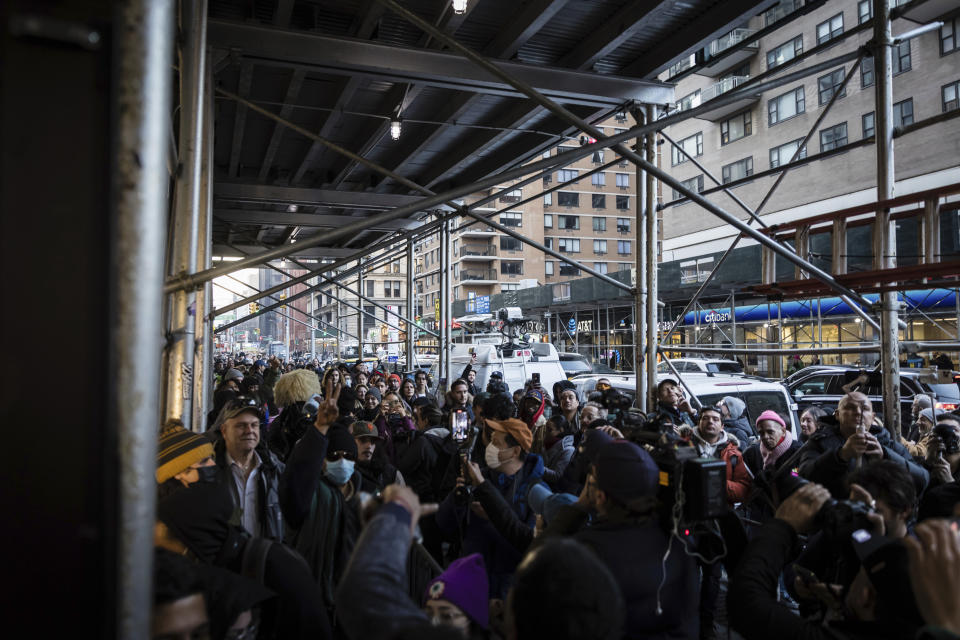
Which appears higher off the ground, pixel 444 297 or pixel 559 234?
pixel 559 234

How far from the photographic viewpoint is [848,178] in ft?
106

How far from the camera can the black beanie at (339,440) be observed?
12.4ft

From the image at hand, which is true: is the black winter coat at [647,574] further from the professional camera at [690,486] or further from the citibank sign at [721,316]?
the citibank sign at [721,316]

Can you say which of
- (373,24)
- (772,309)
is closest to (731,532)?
(373,24)

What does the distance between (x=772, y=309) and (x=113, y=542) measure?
28.4m

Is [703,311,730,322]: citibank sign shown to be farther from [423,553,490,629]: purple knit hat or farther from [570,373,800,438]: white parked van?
[423,553,490,629]: purple knit hat

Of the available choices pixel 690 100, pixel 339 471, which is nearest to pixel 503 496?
pixel 339 471

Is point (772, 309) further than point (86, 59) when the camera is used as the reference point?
Yes

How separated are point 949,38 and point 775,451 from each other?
30.4 m

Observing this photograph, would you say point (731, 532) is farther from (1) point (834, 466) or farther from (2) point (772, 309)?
(2) point (772, 309)

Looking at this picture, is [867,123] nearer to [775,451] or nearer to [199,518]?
[775,451]

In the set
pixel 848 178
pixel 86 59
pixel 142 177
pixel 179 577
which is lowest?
pixel 179 577

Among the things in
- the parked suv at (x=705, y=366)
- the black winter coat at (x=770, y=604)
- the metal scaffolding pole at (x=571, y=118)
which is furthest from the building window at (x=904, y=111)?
the black winter coat at (x=770, y=604)

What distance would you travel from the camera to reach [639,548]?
2.41 metres
